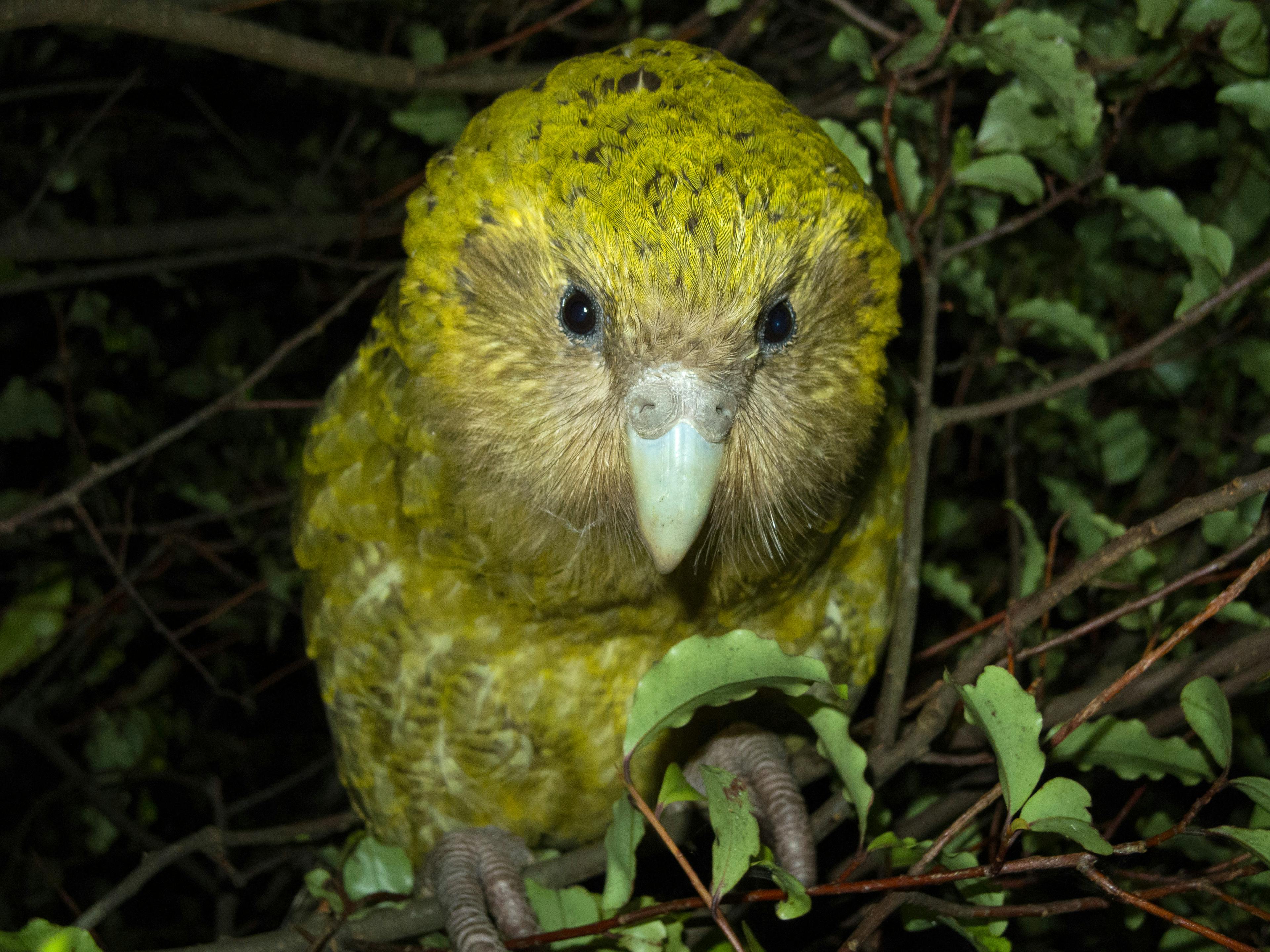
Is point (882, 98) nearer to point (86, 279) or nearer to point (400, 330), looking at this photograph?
point (400, 330)

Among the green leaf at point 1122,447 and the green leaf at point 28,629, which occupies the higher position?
the green leaf at point 1122,447

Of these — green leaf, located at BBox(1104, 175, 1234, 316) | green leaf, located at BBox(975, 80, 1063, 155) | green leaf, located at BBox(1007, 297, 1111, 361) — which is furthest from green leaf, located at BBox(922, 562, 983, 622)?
green leaf, located at BBox(975, 80, 1063, 155)

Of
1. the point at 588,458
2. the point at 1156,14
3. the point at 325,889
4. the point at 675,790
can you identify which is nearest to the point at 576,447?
the point at 588,458

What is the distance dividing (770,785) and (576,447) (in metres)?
0.62

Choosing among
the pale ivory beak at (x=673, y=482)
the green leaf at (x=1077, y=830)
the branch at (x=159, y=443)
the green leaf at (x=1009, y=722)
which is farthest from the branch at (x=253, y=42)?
the green leaf at (x=1077, y=830)

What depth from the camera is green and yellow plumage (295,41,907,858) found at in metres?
1.03

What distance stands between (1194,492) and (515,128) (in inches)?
60.6

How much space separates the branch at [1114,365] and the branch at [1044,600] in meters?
0.26

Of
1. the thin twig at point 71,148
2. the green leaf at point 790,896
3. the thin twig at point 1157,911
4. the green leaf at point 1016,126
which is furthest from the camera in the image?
the thin twig at point 71,148

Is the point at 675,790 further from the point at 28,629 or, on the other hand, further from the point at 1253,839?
the point at 28,629

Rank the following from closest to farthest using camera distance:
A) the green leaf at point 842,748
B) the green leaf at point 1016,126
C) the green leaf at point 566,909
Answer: the green leaf at point 842,748, the green leaf at point 566,909, the green leaf at point 1016,126

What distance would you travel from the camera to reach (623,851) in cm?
101

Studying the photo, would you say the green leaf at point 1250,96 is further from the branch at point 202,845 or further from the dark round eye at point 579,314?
the branch at point 202,845

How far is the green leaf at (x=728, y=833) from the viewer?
0.89 meters
